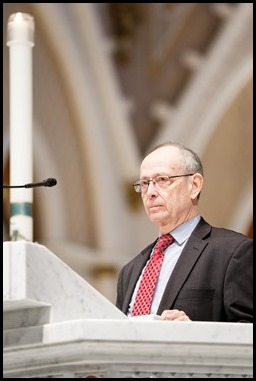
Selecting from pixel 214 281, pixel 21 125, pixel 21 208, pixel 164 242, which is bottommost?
pixel 214 281

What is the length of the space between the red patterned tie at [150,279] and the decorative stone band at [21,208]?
1.36 ft

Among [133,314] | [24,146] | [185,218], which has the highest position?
[24,146]

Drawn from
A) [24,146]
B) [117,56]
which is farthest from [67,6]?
[24,146]

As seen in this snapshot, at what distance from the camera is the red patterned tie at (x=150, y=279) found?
363 centimetres

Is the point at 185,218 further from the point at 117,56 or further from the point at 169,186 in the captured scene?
the point at 117,56

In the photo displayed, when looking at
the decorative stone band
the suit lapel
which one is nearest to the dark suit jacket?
the suit lapel

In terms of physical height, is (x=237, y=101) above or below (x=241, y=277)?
above

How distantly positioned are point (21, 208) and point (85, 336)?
42.6 inches

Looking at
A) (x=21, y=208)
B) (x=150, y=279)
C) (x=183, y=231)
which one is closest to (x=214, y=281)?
(x=150, y=279)

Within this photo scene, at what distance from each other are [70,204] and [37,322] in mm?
8320

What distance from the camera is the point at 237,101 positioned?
12602mm

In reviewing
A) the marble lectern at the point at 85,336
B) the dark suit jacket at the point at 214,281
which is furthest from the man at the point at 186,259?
the marble lectern at the point at 85,336

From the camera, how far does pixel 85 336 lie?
2867 mm

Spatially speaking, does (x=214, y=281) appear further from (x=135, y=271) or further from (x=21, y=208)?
(x=21, y=208)
